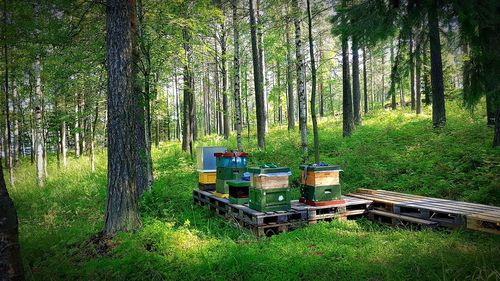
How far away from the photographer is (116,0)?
6945mm

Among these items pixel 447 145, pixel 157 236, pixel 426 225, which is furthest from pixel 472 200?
pixel 157 236

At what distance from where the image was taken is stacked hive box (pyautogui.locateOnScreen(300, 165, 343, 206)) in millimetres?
7602

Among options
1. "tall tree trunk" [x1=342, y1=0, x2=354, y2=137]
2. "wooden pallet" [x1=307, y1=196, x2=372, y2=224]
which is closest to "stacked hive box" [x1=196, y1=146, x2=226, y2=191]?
"wooden pallet" [x1=307, y1=196, x2=372, y2=224]

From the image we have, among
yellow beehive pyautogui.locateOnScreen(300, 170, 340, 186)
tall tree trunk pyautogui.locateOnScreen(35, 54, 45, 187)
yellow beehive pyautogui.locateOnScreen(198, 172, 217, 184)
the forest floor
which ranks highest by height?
tall tree trunk pyautogui.locateOnScreen(35, 54, 45, 187)

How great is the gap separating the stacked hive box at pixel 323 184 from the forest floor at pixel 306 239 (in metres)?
0.66

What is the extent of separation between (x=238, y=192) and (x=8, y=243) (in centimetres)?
495

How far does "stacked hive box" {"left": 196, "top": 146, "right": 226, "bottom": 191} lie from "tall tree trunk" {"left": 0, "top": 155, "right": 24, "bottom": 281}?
5853mm

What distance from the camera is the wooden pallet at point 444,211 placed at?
234 inches

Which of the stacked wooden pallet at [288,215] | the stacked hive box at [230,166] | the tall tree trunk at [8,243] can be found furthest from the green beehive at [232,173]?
the tall tree trunk at [8,243]

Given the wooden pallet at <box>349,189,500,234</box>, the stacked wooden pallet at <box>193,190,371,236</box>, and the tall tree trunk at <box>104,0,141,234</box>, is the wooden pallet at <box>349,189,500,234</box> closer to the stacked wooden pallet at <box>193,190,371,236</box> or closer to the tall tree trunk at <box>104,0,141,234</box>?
the stacked wooden pallet at <box>193,190,371,236</box>

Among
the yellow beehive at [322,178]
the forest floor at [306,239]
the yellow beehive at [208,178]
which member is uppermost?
the yellow beehive at [322,178]

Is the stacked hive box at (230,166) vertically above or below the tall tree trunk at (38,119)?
below

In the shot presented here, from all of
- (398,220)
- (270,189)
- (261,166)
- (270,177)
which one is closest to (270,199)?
(270,189)

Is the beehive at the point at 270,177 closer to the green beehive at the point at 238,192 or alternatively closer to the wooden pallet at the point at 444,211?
the green beehive at the point at 238,192
